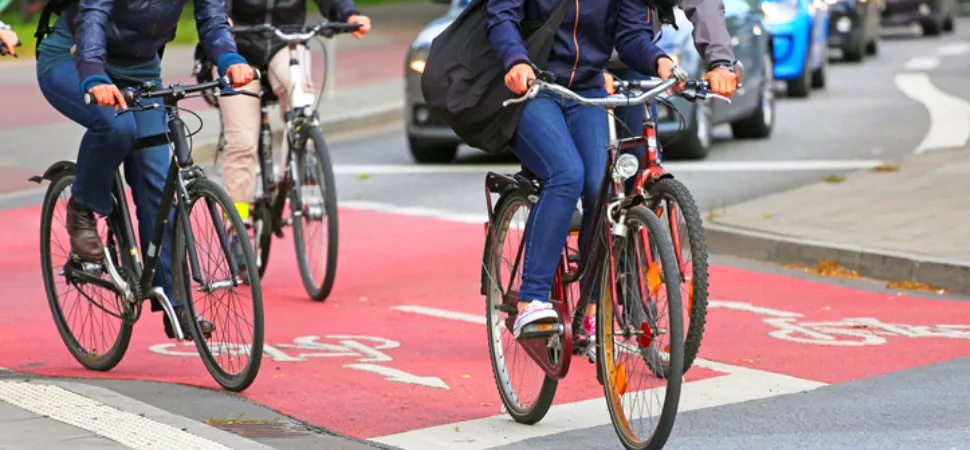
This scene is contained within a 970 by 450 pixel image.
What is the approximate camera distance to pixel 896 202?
11141 mm

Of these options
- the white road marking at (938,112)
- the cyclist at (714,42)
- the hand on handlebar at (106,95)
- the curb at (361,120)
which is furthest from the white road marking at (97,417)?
the curb at (361,120)

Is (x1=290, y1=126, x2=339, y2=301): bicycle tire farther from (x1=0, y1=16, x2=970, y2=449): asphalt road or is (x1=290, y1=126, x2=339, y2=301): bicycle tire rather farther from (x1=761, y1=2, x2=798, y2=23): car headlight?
(x1=761, y1=2, x2=798, y2=23): car headlight

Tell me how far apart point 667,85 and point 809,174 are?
846 centimetres

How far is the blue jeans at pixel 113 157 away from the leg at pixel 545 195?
5.32ft

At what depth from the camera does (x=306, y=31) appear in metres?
8.88

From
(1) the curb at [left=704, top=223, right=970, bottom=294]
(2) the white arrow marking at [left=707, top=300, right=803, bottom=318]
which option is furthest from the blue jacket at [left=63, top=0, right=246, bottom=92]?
(1) the curb at [left=704, top=223, right=970, bottom=294]

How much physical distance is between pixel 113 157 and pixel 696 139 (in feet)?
27.2

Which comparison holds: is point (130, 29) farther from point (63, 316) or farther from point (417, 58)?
point (417, 58)

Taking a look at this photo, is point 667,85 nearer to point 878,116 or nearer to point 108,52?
point 108,52

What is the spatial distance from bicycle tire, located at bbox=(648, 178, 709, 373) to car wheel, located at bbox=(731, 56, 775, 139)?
1066 cm

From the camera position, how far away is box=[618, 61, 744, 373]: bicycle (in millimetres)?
5367

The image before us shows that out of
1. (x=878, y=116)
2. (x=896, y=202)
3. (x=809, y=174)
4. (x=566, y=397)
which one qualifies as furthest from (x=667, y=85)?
(x=878, y=116)

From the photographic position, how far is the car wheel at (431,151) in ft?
48.9

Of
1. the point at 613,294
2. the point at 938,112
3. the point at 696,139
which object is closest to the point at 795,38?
the point at 938,112
